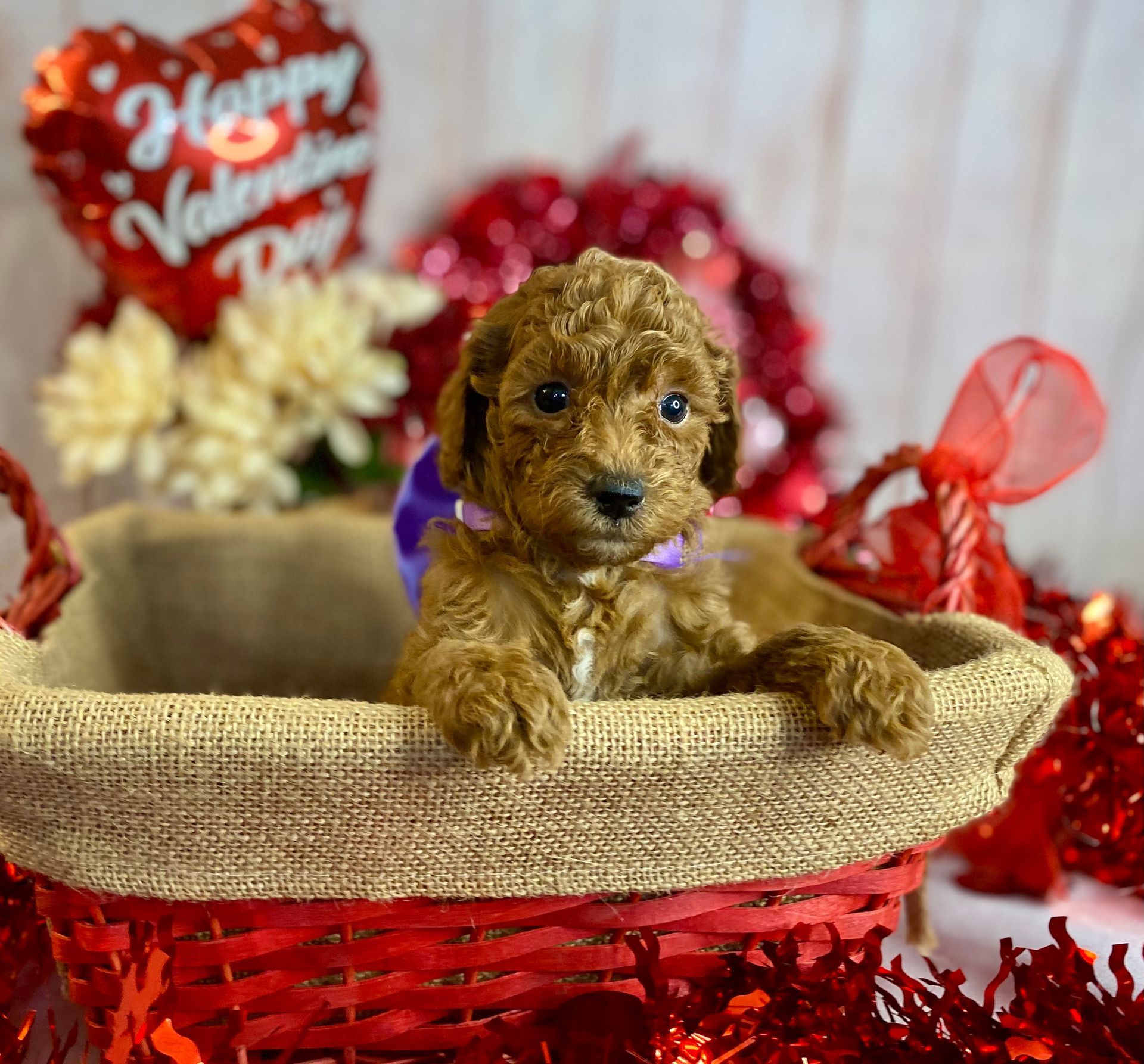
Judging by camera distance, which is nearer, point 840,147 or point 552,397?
point 552,397

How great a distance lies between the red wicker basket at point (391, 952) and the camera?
35.7 inches

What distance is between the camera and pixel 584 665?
1.04 meters

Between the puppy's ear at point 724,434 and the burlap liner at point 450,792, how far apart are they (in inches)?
14.7

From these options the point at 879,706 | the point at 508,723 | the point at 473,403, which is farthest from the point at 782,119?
the point at 508,723

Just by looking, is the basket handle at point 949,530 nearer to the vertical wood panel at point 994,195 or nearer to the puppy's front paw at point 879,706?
the puppy's front paw at point 879,706

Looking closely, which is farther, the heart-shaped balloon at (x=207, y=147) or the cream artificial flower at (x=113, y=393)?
the cream artificial flower at (x=113, y=393)

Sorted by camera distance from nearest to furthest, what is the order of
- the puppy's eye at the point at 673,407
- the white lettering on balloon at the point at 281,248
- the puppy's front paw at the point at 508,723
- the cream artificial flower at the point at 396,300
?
1. the puppy's front paw at the point at 508,723
2. the puppy's eye at the point at 673,407
3. the white lettering on balloon at the point at 281,248
4. the cream artificial flower at the point at 396,300

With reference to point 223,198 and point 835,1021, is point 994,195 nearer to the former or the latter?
point 223,198

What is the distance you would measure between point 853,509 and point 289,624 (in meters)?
1.05

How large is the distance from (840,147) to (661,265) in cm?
66

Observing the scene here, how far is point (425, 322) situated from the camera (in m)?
2.01

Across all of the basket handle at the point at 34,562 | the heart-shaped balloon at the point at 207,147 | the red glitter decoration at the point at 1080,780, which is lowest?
the red glitter decoration at the point at 1080,780

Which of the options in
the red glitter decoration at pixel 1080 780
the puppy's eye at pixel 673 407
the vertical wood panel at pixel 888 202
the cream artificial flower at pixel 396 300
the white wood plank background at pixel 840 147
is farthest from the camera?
the vertical wood panel at pixel 888 202

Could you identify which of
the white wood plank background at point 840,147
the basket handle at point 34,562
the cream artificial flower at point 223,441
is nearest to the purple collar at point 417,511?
the basket handle at point 34,562
